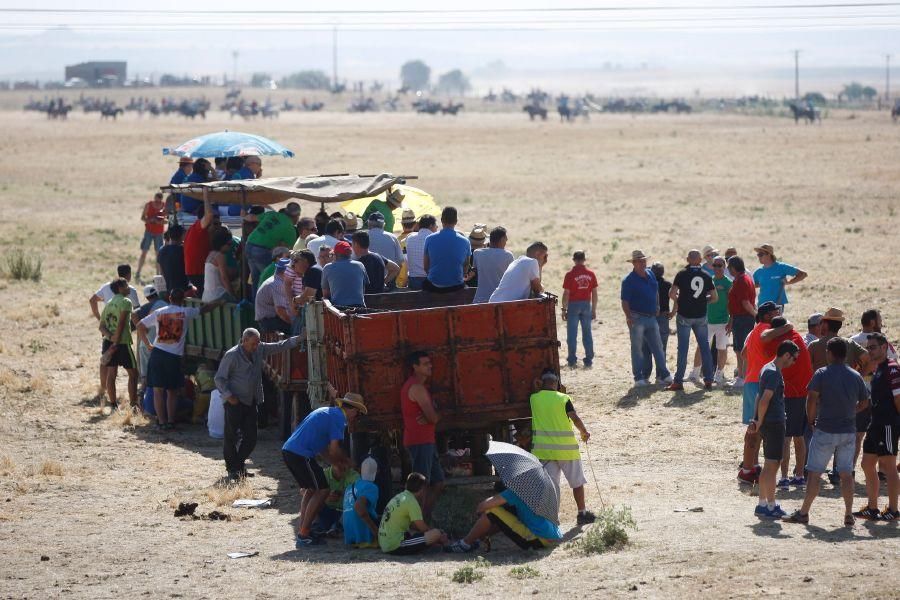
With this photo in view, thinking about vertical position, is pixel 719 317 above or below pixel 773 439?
above

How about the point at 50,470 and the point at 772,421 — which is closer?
the point at 772,421

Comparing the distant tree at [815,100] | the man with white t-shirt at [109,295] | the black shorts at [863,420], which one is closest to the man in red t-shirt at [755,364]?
the black shorts at [863,420]

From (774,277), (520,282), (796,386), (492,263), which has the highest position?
(492,263)

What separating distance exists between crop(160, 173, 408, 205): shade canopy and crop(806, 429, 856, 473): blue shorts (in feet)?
20.2

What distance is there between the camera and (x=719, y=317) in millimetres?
15672

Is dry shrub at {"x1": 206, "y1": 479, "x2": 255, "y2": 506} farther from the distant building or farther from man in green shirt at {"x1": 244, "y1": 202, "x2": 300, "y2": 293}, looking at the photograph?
the distant building

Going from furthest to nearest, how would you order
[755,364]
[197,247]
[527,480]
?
[197,247] → [755,364] → [527,480]

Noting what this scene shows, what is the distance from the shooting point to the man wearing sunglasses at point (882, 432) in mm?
→ 10250

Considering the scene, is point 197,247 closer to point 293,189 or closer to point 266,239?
point 266,239

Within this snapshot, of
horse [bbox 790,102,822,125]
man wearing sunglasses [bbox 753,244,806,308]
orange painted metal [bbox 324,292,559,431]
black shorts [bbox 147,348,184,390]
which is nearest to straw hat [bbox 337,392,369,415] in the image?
orange painted metal [bbox 324,292,559,431]

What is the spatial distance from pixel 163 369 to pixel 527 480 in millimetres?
5683

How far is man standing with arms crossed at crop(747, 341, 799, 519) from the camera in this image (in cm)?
1043

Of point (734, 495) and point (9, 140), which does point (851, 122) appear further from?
point (734, 495)

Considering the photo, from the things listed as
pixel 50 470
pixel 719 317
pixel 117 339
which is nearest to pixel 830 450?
pixel 719 317
